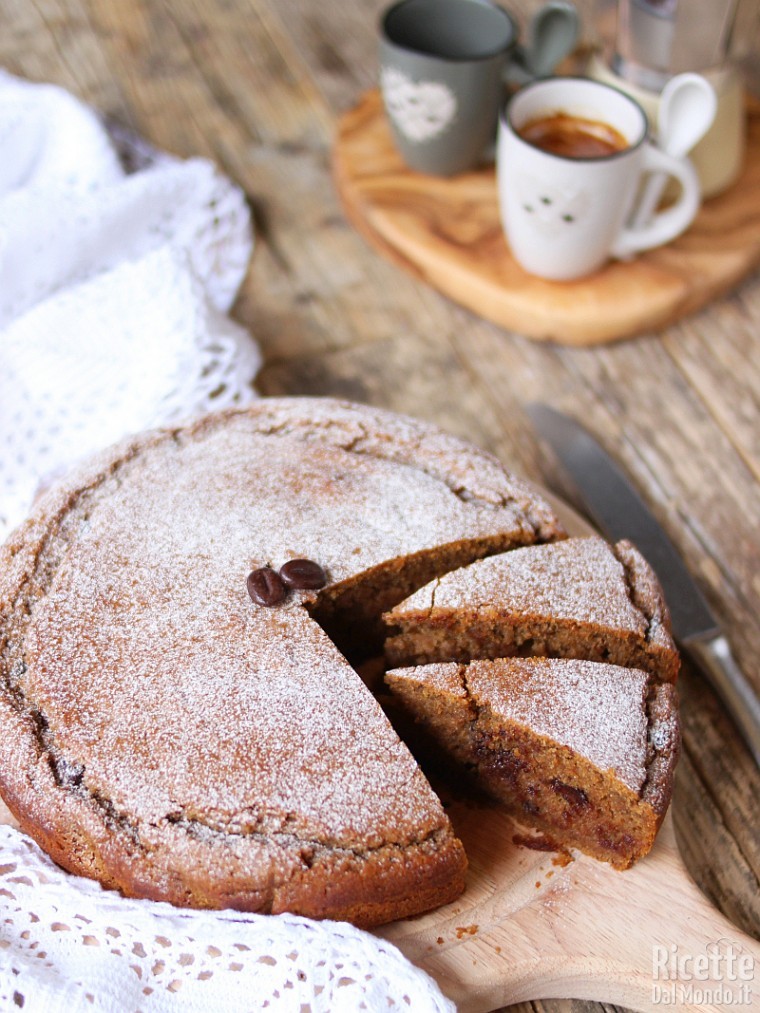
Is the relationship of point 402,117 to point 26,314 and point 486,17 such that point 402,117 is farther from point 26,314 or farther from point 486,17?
point 26,314

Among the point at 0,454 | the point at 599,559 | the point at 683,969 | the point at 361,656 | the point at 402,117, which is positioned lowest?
the point at 0,454

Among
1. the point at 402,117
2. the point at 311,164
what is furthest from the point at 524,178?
the point at 311,164

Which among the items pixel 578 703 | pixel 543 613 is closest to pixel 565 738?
pixel 578 703

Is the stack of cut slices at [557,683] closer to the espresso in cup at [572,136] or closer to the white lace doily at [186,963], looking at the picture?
the white lace doily at [186,963]

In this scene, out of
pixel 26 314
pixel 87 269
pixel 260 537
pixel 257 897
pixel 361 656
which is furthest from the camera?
pixel 87 269

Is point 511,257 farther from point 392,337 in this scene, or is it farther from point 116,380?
point 116,380

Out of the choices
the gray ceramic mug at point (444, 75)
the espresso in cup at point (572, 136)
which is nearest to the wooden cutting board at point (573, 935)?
the espresso in cup at point (572, 136)

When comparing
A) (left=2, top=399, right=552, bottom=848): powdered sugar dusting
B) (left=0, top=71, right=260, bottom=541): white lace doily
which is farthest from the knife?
(left=0, top=71, right=260, bottom=541): white lace doily
